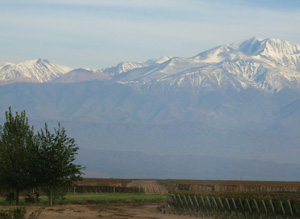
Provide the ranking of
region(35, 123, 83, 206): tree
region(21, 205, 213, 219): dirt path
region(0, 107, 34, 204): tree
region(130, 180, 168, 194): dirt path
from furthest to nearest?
region(130, 180, 168, 194): dirt path, region(0, 107, 34, 204): tree, region(35, 123, 83, 206): tree, region(21, 205, 213, 219): dirt path

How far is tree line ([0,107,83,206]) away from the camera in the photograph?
62844 mm

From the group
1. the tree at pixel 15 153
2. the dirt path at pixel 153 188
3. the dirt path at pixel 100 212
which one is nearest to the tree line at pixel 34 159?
the tree at pixel 15 153

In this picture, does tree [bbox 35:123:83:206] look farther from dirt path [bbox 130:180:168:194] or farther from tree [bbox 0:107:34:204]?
dirt path [bbox 130:180:168:194]

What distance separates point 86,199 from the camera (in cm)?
7594

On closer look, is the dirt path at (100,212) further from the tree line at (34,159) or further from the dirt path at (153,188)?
the dirt path at (153,188)

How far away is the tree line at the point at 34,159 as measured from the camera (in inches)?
2474

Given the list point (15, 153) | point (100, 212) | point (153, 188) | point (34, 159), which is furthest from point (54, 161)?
point (153, 188)

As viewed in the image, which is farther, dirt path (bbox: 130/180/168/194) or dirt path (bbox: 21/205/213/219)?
dirt path (bbox: 130/180/168/194)

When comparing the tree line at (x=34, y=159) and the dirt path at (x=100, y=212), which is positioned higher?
the tree line at (x=34, y=159)

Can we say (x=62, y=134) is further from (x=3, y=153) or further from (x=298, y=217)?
(x=298, y=217)

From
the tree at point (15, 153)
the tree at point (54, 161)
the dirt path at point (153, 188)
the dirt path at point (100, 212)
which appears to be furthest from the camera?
the dirt path at point (153, 188)

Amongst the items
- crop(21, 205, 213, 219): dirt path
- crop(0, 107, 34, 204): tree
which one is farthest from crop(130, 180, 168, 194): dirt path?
crop(0, 107, 34, 204): tree

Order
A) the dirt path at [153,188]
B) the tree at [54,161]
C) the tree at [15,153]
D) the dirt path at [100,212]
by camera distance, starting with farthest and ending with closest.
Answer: the dirt path at [153,188] < the tree at [15,153] < the tree at [54,161] < the dirt path at [100,212]

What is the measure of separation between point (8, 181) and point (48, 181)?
3928 millimetres
